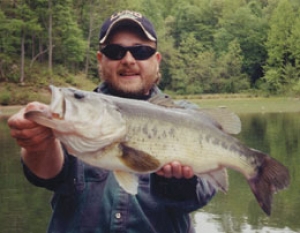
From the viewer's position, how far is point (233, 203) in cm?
1363

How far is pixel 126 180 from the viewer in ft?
11.2

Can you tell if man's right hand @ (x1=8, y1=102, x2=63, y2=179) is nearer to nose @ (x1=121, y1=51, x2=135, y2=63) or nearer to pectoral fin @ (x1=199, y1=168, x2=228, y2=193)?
pectoral fin @ (x1=199, y1=168, x2=228, y2=193)

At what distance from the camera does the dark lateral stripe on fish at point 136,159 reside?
3.26 meters

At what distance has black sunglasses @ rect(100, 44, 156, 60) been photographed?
4.38 meters

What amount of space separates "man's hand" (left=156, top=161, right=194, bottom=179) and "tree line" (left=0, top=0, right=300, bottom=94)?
1838 inches

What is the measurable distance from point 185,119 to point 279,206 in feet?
33.8

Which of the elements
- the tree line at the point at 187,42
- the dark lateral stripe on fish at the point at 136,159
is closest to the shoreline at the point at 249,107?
the tree line at the point at 187,42

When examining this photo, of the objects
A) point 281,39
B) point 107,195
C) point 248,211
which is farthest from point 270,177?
point 281,39

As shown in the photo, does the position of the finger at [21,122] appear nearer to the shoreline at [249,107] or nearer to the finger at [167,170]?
the finger at [167,170]

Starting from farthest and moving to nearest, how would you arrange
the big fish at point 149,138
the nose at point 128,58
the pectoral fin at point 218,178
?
the nose at point 128,58
the pectoral fin at point 218,178
the big fish at point 149,138

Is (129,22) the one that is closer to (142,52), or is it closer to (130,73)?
(142,52)

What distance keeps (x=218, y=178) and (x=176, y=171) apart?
336 mm

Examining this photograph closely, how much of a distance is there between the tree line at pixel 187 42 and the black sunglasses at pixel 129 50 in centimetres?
4574

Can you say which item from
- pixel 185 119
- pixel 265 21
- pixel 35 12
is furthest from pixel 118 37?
pixel 265 21
